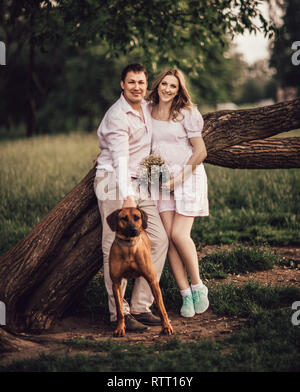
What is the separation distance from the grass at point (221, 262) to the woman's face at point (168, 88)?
2.19 m

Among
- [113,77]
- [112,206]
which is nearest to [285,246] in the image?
[112,206]

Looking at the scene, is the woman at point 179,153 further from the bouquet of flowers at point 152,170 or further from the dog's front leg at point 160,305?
the dog's front leg at point 160,305

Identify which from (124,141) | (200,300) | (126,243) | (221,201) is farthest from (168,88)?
(221,201)

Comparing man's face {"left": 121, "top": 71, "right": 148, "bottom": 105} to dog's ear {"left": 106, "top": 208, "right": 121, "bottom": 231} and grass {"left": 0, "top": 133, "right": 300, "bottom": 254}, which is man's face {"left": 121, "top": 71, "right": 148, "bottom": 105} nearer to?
dog's ear {"left": 106, "top": 208, "right": 121, "bottom": 231}

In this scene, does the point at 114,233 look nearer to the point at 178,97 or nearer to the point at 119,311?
the point at 119,311

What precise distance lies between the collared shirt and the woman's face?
0.22 m

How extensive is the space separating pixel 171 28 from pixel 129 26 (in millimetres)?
748

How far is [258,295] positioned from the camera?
5195 millimetres

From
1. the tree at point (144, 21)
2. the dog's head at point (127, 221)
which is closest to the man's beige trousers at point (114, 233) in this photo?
the dog's head at point (127, 221)

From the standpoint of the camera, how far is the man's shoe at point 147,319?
484 cm

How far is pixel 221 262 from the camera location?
6.33 meters

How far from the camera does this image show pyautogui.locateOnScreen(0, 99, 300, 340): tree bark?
16.5ft

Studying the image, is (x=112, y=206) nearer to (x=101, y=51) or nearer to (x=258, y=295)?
(x=258, y=295)
